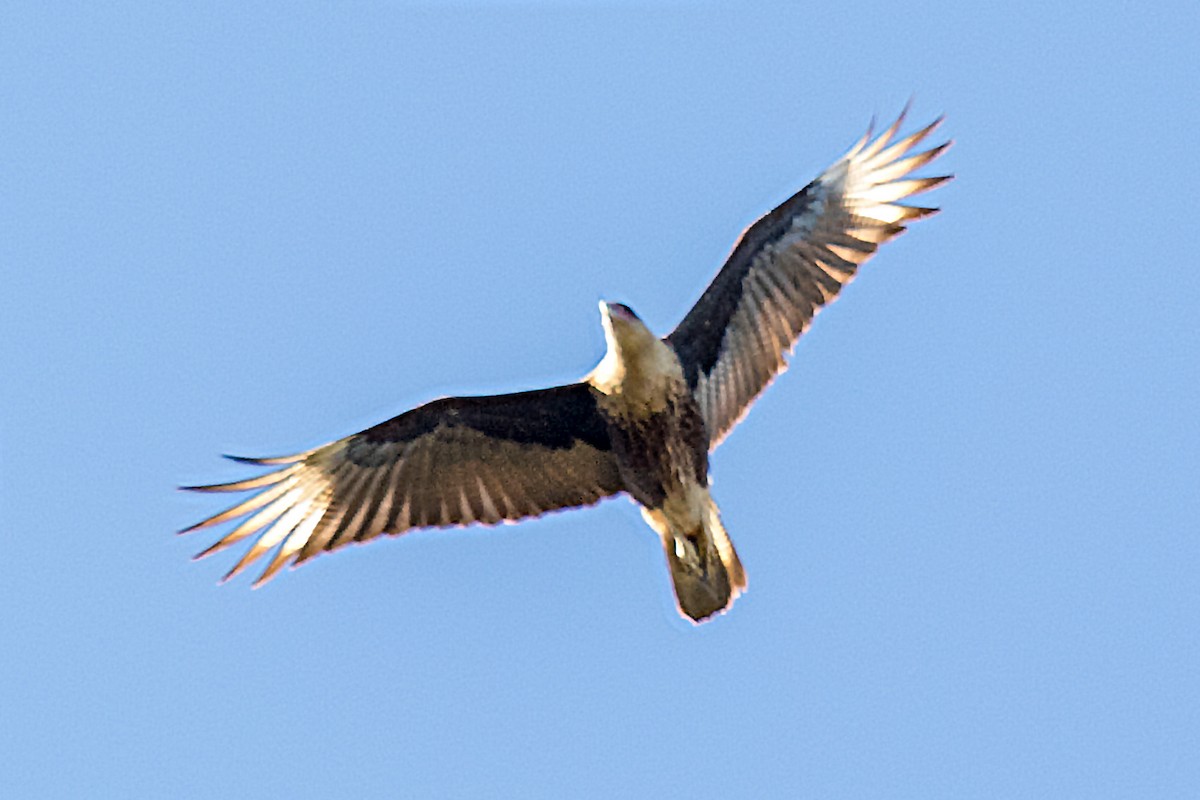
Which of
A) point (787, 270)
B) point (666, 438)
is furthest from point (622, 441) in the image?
point (787, 270)

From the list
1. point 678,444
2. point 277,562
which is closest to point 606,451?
point 678,444

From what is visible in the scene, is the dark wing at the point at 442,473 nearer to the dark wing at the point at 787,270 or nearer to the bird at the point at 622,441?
the bird at the point at 622,441

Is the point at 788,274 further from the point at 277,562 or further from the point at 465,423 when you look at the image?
the point at 277,562

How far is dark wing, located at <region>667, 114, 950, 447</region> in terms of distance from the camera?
8555 mm

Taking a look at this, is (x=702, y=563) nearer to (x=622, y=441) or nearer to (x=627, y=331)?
(x=622, y=441)

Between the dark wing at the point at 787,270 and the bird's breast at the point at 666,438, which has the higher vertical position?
the dark wing at the point at 787,270

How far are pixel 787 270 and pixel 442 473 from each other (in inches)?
84.8

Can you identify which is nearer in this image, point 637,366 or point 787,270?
point 637,366

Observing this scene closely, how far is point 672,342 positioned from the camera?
8602 mm

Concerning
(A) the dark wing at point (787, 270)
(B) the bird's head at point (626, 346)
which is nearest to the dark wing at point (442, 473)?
(B) the bird's head at point (626, 346)

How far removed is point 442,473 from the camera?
856cm

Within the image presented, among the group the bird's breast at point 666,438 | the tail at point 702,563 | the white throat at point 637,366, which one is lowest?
the tail at point 702,563

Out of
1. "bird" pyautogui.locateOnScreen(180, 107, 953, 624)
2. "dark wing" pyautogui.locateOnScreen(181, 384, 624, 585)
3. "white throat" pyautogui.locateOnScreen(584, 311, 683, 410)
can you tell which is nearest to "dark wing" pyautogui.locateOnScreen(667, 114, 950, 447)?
"bird" pyautogui.locateOnScreen(180, 107, 953, 624)

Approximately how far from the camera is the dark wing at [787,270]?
855 centimetres
